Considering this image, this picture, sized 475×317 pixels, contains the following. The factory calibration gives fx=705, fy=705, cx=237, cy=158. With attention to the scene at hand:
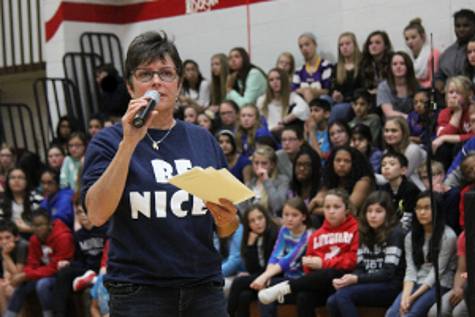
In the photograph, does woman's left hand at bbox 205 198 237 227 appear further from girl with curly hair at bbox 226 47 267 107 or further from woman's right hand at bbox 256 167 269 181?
girl with curly hair at bbox 226 47 267 107

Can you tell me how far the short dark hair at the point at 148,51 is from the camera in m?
2.25

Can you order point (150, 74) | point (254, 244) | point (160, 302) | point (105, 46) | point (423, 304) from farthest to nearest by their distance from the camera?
point (105, 46)
point (254, 244)
point (423, 304)
point (150, 74)
point (160, 302)

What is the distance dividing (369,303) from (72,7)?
6.85 m

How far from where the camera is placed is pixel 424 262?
4875mm

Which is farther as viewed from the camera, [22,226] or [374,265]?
[22,226]

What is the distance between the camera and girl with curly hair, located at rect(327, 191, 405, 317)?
4926mm

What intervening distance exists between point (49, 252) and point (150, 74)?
500cm

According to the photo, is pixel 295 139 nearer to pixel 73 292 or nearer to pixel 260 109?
pixel 260 109

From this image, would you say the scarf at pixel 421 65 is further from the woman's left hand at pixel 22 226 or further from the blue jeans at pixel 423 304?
the woman's left hand at pixel 22 226

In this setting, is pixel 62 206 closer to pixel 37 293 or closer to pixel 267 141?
pixel 37 293

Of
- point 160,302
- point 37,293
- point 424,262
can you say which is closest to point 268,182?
point 424,262

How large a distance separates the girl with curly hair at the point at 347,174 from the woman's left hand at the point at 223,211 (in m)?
3.59

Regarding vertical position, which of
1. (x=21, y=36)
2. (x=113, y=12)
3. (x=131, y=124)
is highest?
(x=113, y=12)

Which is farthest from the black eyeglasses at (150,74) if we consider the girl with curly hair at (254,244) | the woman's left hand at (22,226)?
the woman's left hand at (22,226)
